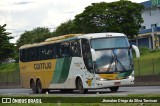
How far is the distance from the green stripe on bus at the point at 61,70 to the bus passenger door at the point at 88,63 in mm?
2243

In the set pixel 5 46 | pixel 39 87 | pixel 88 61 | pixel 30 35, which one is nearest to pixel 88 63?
pixel 88 61

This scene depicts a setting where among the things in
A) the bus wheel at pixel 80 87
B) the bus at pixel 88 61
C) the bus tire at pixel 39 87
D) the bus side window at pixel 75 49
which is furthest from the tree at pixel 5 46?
the bus wheel at pixel 80 87

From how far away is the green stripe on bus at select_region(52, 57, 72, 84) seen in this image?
29.8 metres

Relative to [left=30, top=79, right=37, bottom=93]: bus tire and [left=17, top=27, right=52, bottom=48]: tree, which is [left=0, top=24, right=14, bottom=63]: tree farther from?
[left=30, top=79, right=37, bottom=93]: bus tire

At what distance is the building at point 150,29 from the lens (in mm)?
82625

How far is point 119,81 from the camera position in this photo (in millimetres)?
26484

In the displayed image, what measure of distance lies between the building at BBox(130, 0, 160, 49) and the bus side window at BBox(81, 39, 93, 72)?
175 ft

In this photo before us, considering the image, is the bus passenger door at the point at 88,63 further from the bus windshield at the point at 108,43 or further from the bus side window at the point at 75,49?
the bus side window at the point at 75,49

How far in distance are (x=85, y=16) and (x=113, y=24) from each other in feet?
13.5

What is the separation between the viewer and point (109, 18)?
223 ft

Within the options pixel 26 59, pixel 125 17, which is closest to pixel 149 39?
pixel 125 17

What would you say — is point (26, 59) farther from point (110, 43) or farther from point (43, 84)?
point (110, 43)

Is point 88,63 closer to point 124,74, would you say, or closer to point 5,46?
point 124,74

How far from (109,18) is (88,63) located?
41.4m
